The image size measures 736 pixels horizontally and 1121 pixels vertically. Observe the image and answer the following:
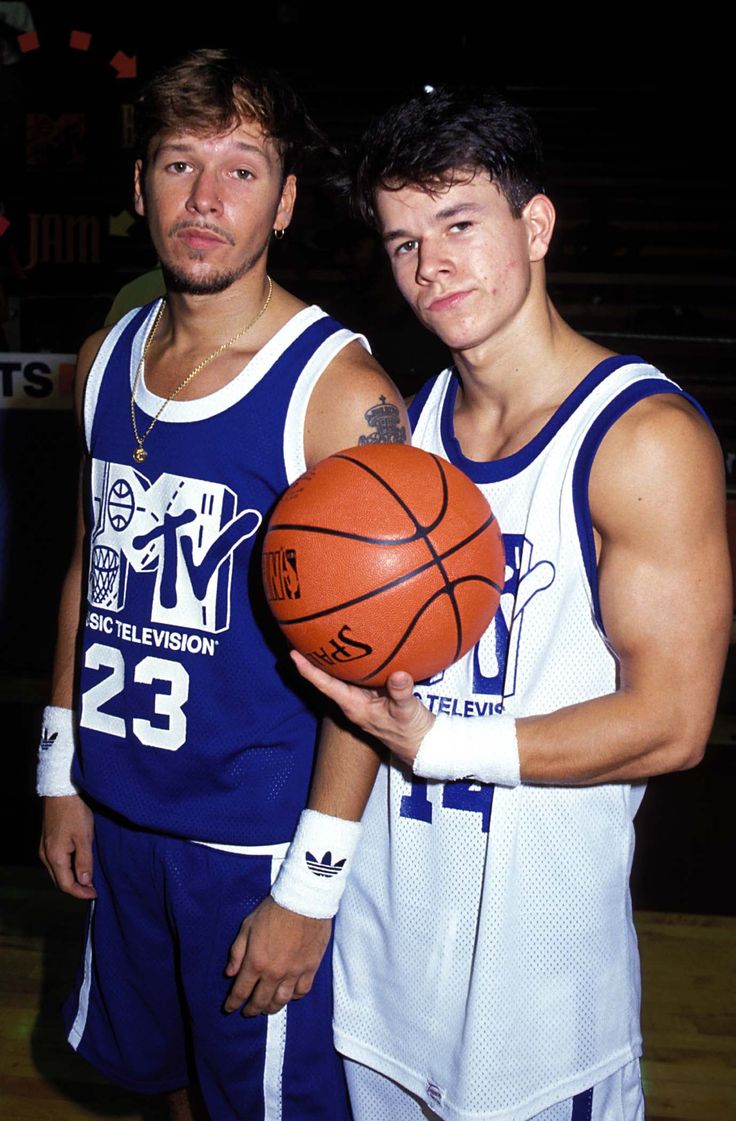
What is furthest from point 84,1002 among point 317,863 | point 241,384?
point 241,384

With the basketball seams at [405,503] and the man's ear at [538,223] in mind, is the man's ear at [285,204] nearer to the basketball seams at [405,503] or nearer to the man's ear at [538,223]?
the man's ear at [538,223]

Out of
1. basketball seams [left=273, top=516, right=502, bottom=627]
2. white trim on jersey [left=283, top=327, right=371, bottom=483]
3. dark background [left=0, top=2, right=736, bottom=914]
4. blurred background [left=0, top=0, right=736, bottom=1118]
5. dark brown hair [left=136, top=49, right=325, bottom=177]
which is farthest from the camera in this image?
dark background [left=0, top=2, right=736, bottom=914]

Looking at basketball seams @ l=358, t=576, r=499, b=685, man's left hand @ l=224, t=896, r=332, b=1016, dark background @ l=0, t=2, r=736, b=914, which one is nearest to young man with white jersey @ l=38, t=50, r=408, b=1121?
man's left hand @ l=224, t=896, r=332, b=1016

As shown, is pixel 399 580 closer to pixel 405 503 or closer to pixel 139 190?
pixel 405 503

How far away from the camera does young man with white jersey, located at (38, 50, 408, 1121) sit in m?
1.53

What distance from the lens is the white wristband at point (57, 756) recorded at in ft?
5.83

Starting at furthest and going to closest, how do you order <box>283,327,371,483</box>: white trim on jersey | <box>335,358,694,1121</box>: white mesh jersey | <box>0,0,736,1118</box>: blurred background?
<box>0,0,736,1118</box>: blurred background, <box>283,327,371,483</box>: white trim on jersey, <box>335,358,694,1121</box>: white mesh jersey

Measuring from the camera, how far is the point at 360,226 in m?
5.83

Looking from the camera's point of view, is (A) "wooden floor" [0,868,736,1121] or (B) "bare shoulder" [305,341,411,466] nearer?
(B) "bare shoulder" [305,341,411,466]

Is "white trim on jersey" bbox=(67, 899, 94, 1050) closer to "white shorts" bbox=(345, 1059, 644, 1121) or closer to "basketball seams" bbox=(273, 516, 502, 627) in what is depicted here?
"white shorts" bbox=(345, 1059, 644, 1121)

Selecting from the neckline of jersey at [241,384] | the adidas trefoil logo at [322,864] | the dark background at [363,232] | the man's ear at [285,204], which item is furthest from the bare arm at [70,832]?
the dark background at [363,232]

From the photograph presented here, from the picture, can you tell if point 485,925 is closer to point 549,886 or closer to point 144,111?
point 549,886

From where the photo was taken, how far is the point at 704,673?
1.34m

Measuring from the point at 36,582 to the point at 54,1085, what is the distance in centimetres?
230
